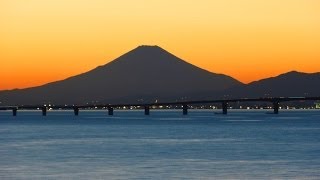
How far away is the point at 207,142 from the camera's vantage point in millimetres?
108812

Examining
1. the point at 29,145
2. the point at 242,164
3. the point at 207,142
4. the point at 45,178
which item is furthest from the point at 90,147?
the point at 45,178

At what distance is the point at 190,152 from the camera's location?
87875 millimetres

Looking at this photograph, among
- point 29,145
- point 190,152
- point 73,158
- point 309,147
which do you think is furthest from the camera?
point 29,145

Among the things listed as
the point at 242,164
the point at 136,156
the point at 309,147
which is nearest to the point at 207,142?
the point at 309,147

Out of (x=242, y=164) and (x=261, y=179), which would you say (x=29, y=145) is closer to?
(x=242, y=164)

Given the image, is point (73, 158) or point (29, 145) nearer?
point (73, 158)

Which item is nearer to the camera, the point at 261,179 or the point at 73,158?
the point at 261,179

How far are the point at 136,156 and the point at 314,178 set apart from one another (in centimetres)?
2507

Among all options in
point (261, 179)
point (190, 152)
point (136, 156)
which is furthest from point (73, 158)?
point (261, 179)

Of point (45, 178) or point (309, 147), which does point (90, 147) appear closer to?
point (309, 147)

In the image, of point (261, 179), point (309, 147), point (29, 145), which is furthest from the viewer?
point (29, 145)

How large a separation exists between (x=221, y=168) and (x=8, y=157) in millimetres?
22383

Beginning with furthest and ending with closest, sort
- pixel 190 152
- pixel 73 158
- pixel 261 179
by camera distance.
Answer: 1. pixel 190 152
2. pixel 73 158
3. pixel 261 179

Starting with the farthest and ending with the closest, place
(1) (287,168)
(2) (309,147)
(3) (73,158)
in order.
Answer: (2) (309,147), (3) (73,158), (1) (287,168)
